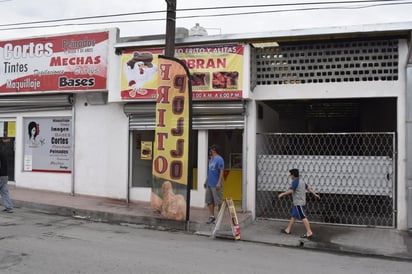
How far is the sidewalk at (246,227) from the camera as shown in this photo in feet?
29.3

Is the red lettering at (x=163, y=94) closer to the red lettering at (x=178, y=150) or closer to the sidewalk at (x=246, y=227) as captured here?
the red lettering at (x=178, y=150)

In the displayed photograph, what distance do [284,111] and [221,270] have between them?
1082 centimetres

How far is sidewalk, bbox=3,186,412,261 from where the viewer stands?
892cm

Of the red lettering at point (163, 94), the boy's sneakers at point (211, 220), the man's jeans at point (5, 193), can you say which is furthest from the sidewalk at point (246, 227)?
the red lettering at point (163, 94)

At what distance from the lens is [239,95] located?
447 inches

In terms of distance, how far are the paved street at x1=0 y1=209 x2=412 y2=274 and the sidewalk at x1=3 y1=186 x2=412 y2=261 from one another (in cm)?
45

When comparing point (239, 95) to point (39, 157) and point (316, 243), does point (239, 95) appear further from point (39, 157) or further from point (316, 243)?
point (39, 157)

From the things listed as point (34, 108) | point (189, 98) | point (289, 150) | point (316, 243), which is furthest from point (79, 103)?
point (316, 243)

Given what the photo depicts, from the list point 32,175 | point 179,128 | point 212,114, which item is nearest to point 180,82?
point 179,128

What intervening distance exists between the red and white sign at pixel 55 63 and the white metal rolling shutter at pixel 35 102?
0.25 meters

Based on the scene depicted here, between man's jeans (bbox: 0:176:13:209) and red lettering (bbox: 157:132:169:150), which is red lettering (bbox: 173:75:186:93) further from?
man's jeans (bbox: 0:176:13:209)

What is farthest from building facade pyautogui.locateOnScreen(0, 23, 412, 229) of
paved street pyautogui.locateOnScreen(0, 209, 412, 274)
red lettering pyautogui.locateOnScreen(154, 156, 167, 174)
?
paved street pyautogui.locateOnScreen(0, 209, 412, 274)

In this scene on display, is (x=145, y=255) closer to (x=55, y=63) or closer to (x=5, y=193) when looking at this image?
(x=5, y=193)

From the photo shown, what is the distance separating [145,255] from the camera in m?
7.41
